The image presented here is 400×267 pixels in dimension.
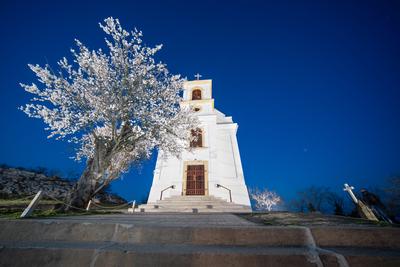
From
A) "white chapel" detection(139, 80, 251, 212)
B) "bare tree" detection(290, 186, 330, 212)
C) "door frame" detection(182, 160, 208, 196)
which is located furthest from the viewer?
"bare tree" detection(290, 186, 330, 212)

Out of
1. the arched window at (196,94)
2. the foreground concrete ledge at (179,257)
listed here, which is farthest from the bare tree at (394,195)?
the foreground concrete ledge at (179,257)

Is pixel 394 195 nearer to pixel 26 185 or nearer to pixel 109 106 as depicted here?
pixel 109 106

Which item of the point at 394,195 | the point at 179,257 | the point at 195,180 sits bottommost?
the point at 179,257

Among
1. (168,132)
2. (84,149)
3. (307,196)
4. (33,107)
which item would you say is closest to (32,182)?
(84,149)

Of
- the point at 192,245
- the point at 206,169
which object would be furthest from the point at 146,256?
the point at 206,169

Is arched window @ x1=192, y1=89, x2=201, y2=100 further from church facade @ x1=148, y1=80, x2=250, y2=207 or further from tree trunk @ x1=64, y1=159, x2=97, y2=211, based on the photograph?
tree trunk @ x1=64, y1=159, x2=97, y2=211

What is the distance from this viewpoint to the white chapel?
1166cm

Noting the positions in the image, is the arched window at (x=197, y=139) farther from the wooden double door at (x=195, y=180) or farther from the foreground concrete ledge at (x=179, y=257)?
the foreground concrete ledge at (x=179, y=257)

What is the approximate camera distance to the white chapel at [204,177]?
1166 cm

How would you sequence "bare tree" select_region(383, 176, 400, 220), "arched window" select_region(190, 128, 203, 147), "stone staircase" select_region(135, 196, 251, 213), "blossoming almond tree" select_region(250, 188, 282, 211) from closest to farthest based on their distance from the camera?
"stone staircase" select_region(135, 196, 251, 213) → "arched window" select_region(190, 128, 203, 147) → "bare tree" select_region(383, 176, 400, 220) → "blossoming almond tree" select_region(250, 188, 282, 211)

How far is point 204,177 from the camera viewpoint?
46.8 feet

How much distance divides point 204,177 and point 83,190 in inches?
340

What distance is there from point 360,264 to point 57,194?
26.4 meters

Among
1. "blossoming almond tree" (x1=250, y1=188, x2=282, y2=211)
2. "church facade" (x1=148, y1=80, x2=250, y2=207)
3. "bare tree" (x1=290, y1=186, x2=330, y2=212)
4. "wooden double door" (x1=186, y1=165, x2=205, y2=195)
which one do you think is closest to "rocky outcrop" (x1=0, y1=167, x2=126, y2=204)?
"church facade" (x1=148, y1=80, x2=250, y2=207)
